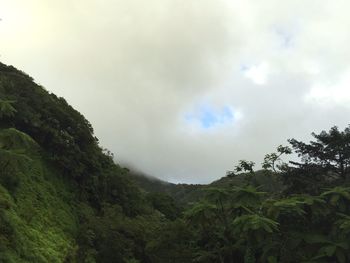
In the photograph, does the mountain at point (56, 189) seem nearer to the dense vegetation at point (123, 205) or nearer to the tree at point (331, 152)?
the dense vegetation at point (123, 205)

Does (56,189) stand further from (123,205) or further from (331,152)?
(331,152)

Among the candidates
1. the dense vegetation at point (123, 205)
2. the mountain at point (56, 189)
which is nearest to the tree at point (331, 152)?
the dense vegetation at point (123, 205)

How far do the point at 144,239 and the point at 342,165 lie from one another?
15.8m

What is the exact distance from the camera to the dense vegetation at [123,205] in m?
24.5

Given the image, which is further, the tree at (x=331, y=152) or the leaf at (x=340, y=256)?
the tree at (x=331, y=152)

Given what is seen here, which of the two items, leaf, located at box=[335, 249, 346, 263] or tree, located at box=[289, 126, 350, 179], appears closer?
leaf, located at box=[335, 249, 346, 263]

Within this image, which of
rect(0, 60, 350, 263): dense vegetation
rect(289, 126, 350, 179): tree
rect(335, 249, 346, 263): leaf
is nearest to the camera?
rect(335, 249, 346, 263): leaf

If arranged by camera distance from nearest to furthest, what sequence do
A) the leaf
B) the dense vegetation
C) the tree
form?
1. the leaf
2. the dense vegetation
3. the tree

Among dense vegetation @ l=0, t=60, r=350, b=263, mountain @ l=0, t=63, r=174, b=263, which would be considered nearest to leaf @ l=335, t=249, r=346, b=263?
dense vegetation @ l=0, t=60, r=350, b=263

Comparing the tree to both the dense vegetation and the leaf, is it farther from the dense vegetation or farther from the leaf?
the leaf

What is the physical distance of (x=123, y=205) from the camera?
151 feet

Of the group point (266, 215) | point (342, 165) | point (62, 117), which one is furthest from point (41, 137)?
point (342, 165)

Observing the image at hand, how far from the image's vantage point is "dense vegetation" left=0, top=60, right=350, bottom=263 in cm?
2445

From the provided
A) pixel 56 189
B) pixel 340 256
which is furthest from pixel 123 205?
pixel 340 256
